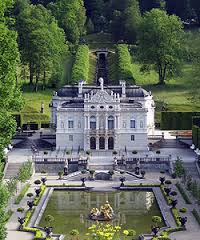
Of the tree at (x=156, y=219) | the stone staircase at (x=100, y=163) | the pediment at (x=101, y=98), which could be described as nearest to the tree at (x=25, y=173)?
the stone staircase at (x=100, y=163)

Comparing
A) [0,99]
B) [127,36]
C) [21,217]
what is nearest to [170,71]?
[127,36]

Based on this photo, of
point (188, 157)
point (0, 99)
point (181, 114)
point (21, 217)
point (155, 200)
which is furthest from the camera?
point (181, 114)

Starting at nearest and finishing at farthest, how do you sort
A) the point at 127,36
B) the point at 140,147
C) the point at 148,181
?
the point at 148,181 < the point at 140,147 < the point at 127,36

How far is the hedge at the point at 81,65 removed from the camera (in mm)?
99062

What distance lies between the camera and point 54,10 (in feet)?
434

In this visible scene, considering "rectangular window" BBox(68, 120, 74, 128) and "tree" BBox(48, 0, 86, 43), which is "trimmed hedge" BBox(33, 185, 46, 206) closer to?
"rectangular window" BBox(68, 120, 74, 128)

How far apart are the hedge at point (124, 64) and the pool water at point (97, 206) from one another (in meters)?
35.5

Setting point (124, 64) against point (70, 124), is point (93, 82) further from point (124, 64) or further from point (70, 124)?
point (70, 124)

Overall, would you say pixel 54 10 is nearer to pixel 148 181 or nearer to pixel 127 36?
pixel 127 36

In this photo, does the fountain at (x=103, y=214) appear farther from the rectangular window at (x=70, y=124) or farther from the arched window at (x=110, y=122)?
the rectangular window at (x=70, y=124)

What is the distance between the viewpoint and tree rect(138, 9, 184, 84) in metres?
105

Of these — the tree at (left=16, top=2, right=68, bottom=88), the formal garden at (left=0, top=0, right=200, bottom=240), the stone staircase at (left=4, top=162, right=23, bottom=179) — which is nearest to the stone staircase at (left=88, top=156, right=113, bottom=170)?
the formal garden at (left=0, top=0, right=200, bottom=240)

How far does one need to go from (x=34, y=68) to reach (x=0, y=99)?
66.3 metres

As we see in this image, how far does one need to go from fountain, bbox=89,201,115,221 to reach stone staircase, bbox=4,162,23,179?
16726mm
